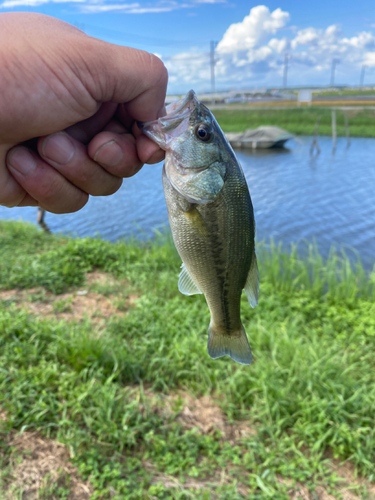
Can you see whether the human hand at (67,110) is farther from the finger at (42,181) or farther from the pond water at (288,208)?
the pond water at (288,208)

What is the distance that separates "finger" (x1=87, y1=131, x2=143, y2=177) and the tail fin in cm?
95

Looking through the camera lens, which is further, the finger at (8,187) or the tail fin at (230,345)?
the finger at (8,187)

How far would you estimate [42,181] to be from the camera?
1.92 m

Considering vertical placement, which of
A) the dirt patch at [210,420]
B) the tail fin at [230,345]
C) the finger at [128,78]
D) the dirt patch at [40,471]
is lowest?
the dirt patch at [210,420]

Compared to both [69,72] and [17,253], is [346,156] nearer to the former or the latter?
[17,253]

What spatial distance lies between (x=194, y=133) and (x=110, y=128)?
603 millimetres

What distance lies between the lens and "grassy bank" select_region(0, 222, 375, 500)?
296 cm

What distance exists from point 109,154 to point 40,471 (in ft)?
8.29

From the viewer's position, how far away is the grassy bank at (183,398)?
2.96 m

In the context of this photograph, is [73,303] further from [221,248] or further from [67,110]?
[221,248]

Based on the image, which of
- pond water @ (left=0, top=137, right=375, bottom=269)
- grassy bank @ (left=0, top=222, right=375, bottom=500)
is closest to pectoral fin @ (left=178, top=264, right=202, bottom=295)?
grassy bank @ (left=0, top=222, right=375, bottom=500)

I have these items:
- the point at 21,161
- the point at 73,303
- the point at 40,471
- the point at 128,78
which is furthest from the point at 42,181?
the point at 73,303

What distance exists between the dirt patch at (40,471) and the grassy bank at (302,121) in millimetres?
28518

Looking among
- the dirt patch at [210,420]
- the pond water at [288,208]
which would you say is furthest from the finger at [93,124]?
the pond water at [288,208]
